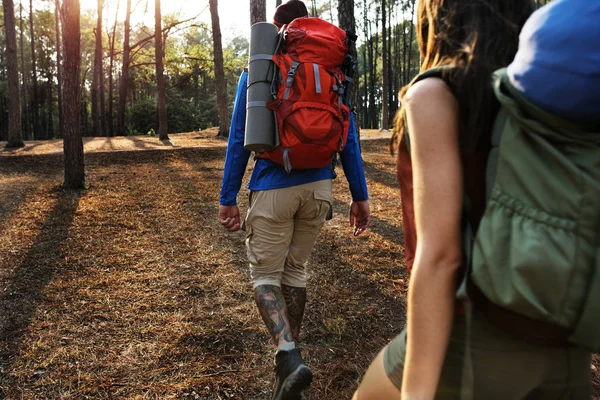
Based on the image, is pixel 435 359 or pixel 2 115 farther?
pixel 2 115

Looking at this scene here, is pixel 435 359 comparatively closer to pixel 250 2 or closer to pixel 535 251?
pixel 535 251

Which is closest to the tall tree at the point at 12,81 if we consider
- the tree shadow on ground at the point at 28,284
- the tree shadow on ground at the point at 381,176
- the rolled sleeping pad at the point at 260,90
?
the tree shadow on ground at the point at 28,284

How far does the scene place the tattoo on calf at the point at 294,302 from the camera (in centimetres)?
285

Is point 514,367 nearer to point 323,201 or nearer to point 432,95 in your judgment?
point 432,95

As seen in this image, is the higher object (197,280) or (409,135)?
(409,135)

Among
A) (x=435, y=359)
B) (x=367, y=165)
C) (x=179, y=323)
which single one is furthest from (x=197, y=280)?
(x=367, y=165)

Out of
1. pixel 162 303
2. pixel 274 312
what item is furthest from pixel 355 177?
pixel 162 303

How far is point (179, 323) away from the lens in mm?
3643

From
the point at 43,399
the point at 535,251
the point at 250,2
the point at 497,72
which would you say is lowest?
the point at 43,399

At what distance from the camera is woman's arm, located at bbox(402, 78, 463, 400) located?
95 cm

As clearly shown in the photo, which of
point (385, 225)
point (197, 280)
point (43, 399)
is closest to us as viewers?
point (43, 399)

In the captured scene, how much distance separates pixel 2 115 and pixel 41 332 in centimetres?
4454

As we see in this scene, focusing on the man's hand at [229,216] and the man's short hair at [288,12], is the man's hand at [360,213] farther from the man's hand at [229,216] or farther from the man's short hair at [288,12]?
the man's short hair at [288,12]

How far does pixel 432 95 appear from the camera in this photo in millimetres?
958
